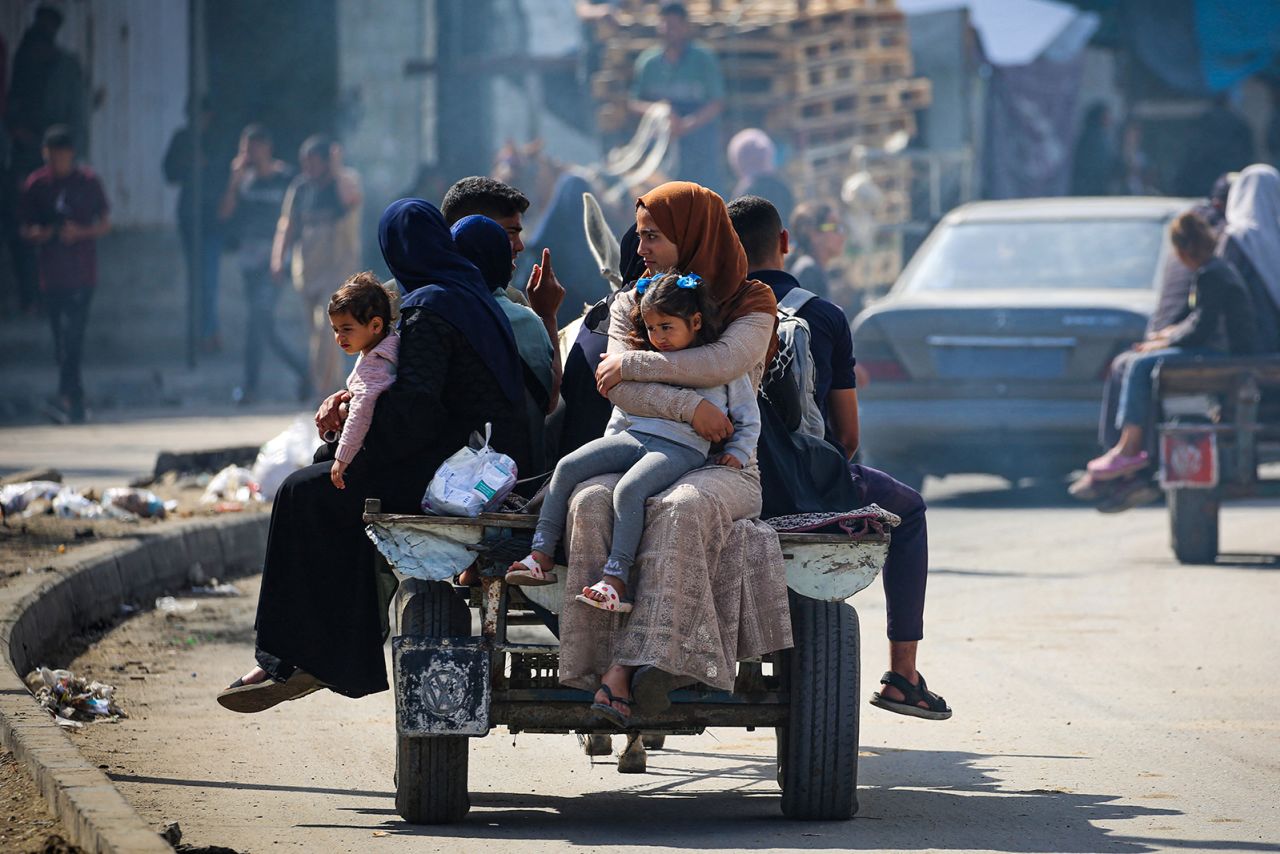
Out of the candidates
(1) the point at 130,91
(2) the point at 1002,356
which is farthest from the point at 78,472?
(1) the point at 130,91

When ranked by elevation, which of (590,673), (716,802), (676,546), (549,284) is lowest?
(716,802)

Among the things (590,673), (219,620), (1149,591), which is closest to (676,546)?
(590,673)

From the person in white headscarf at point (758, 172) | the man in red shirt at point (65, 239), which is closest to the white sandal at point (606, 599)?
the person in white headscarf at point (758, 172)

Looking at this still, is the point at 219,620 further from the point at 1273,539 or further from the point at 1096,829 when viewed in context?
the point at 1273,539

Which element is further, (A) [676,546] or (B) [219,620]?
(B) [219,620]

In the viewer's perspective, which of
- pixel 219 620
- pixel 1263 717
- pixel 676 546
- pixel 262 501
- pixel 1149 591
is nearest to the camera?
pixel 676 546

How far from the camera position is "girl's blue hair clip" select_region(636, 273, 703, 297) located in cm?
516

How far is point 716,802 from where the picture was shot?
5.67 metres

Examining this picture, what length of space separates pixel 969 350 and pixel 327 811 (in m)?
7.76

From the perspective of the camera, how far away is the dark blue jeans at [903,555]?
5.76 meters

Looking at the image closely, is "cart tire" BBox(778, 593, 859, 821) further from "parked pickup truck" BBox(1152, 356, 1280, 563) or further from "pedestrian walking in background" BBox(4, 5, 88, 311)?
"pedestrian walking in background" BBox(4, 5, 88, 311)

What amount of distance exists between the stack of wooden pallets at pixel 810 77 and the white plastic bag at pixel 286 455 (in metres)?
11.2

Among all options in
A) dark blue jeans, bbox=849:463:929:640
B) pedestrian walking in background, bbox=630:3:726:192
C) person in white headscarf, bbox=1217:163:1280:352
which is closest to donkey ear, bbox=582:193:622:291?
dark blue jeans, bbox=849:463:929:640

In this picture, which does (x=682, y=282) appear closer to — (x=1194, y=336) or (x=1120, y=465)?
(x=1120, y=465)
